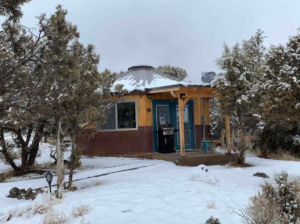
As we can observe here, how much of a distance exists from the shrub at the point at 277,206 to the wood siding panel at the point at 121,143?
700 centimetres

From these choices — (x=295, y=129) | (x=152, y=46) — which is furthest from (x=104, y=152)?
(x=152, y=46)

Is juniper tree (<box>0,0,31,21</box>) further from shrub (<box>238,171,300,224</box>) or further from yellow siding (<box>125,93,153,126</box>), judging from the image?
yellow siding (<box>125,93,153,126</box>)

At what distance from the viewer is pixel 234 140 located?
9117mm

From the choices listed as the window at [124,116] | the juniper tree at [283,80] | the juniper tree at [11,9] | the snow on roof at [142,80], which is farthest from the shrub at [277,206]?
the window at [124,116]

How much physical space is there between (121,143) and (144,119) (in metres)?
1.43

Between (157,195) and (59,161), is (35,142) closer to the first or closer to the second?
(59,161)

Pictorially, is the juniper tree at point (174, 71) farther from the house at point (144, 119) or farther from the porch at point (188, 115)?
the porch at point (188, 115)

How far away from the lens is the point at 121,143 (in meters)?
11.3

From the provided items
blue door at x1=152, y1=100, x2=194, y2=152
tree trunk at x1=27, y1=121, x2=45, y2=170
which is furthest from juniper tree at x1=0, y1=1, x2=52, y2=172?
blue door at x1=152, y1=100, x2=194, y2=152

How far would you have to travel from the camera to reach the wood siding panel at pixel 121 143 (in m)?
10.9

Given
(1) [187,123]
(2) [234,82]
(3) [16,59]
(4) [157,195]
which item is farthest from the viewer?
(1) [187,123]

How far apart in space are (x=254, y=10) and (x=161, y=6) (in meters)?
7.04

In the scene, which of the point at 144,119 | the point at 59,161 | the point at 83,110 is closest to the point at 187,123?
the point at 144,119

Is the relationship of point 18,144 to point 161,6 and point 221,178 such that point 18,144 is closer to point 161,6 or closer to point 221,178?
point 221,178
